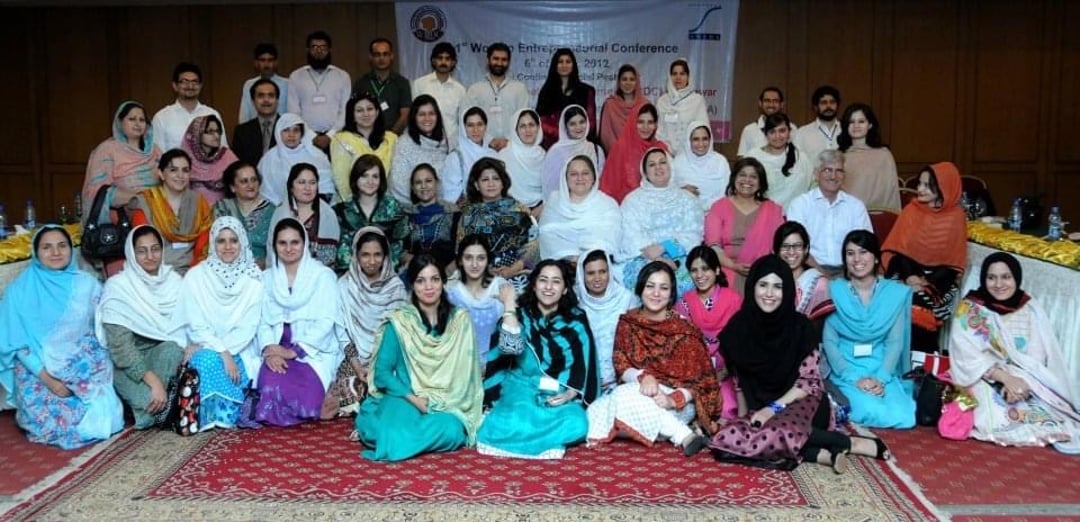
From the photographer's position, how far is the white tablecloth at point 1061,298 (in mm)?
4758

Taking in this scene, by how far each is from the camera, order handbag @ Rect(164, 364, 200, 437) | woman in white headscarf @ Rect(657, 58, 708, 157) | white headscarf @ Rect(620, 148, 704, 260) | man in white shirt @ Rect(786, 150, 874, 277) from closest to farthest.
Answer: handbag @ Rect(164, 364, 200, 437) < man in white shirt @ Rect(786, 150, 874, 277) < white headscarf @ Rect(620, 148, 704, 260) < woman in white headscarf @ Rect(657, 58, 708, 157)

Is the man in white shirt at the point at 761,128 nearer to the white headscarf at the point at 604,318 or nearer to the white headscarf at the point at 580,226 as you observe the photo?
the white headscarf at the point at 580,226

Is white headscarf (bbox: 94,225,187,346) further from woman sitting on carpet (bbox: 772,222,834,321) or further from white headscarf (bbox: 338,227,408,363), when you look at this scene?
woman sitting on carpet (bbox: 772,222,834,321)

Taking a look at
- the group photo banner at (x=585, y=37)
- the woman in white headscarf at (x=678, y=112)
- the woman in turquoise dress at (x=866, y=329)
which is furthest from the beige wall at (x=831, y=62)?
the woman in turquoise dress at (x=866, y=329)

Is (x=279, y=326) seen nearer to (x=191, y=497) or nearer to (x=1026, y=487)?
(x=191, y=497)

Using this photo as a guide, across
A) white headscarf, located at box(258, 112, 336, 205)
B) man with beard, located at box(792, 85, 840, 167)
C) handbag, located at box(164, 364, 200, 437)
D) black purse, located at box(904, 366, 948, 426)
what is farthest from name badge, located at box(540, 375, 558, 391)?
man with beard, located at box(792, 85, 840, 167)

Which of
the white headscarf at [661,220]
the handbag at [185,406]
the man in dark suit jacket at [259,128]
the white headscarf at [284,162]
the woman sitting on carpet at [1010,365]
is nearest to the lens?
the woman sitting on carpet at [1010,365]

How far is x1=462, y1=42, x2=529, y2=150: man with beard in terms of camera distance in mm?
6938

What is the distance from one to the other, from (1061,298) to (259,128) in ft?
14.7

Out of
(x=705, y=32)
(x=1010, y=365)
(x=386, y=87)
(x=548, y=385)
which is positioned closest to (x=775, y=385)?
(x=548, y=385)

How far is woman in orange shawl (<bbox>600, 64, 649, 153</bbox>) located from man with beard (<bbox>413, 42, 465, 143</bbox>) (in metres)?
0.96

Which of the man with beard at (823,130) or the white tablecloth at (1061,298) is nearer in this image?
the white tablecloth at (1061,298)

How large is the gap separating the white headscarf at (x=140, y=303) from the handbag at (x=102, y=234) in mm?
540

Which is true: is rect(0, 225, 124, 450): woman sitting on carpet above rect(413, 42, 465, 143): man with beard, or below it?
below
